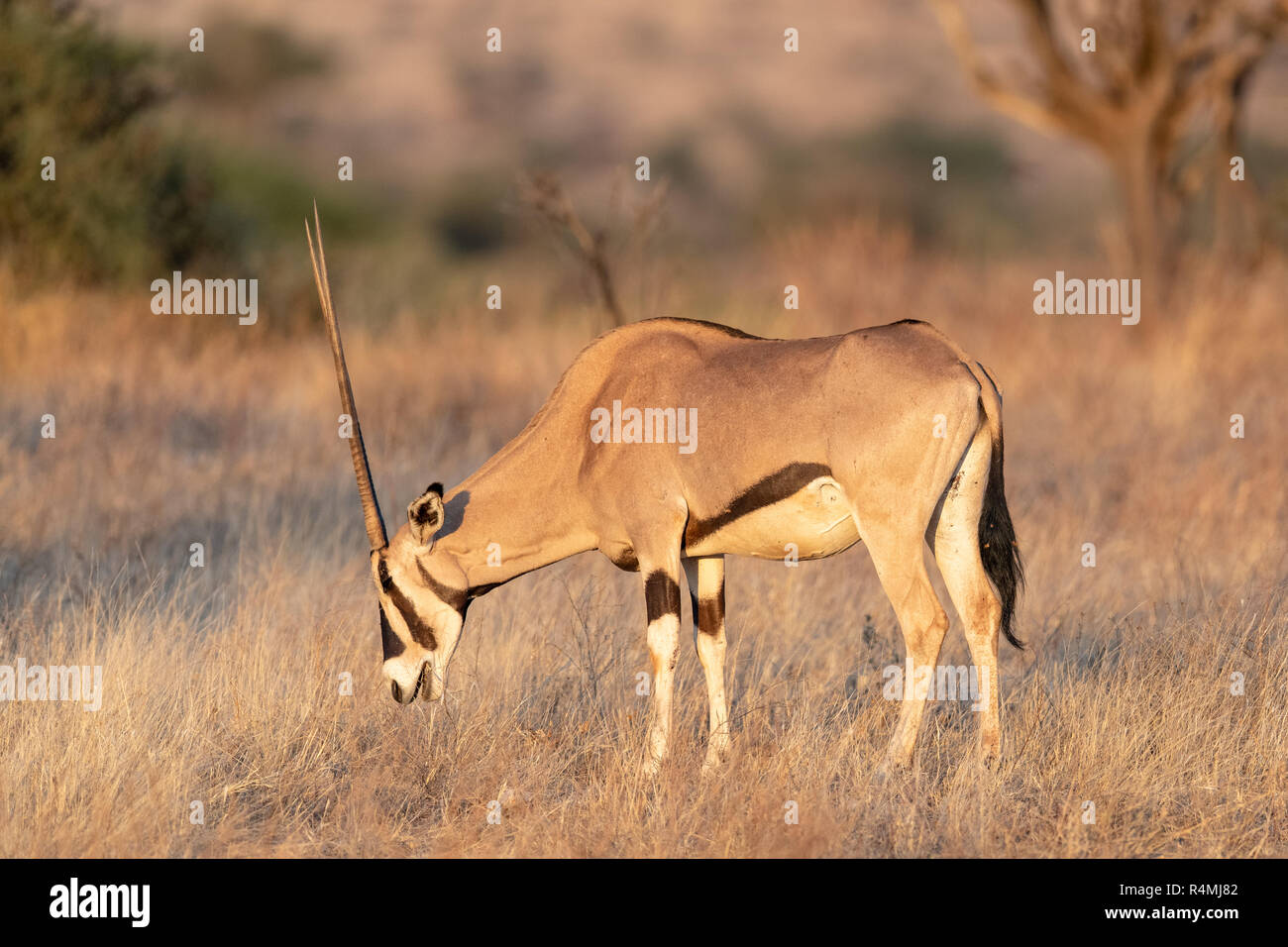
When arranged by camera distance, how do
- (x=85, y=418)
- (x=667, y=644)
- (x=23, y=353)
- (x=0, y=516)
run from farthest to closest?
(x=23, y=353), (x=85, y=418), (x=0, y=516), (x=667, y=644)

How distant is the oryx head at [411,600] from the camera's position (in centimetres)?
648

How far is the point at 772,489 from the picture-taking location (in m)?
6.03

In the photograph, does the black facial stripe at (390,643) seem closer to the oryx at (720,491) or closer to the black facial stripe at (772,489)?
the oryx at (720,491)

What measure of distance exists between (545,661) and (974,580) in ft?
7.63

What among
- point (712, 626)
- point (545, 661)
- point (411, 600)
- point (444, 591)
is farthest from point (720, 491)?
point (545, 661)

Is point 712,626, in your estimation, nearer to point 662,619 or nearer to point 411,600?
point 662,619

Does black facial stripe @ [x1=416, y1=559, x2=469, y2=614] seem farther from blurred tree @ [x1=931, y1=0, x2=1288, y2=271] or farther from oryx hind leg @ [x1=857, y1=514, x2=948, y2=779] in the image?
blurred tree @ [x1=931, y1=0, x2=1288, y2=271]

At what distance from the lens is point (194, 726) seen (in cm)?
632

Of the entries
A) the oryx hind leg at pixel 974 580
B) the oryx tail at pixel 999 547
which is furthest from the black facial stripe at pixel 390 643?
the oryx tail at pixel 999 547

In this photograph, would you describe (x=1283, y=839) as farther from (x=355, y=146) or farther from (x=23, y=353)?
(x=355, y=146)

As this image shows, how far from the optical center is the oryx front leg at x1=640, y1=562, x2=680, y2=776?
20.4ft

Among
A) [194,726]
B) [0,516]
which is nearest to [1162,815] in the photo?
[194,726]

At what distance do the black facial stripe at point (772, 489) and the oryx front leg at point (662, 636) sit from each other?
0.33 m

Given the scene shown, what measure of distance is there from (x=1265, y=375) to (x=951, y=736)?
31.5ft
